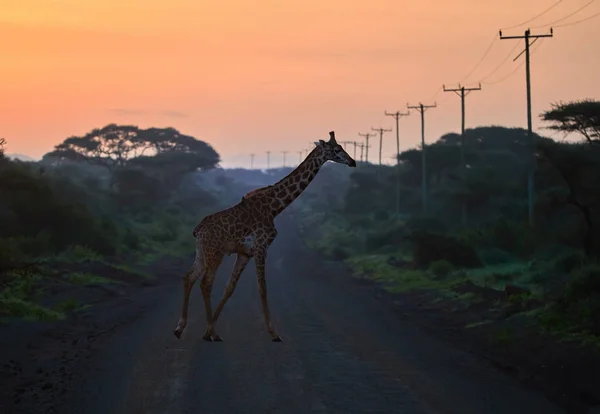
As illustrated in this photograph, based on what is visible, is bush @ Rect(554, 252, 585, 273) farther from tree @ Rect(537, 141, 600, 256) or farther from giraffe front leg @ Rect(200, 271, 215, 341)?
giraffe front leg @ Rect(200, 271, 215, 341)

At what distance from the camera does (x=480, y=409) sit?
35.0ft

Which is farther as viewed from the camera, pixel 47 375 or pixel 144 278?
pixel 144 278

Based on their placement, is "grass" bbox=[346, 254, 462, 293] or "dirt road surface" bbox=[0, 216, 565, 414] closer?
"dirt road surface" bbox=[0, 216, 565, 414]

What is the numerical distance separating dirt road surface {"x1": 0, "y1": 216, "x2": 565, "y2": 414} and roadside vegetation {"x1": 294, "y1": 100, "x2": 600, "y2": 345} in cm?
262

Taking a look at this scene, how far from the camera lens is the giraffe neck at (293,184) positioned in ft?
55.1

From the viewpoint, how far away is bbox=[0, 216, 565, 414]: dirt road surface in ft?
36.2

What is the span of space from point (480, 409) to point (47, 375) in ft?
20.4

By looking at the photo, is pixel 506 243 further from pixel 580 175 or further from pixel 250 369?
pixel 250 369

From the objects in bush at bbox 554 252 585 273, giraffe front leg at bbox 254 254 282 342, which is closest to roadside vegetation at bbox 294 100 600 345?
bush at bbox 554 252 585 273

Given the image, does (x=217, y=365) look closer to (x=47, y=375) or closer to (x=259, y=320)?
(x=47, y=375)

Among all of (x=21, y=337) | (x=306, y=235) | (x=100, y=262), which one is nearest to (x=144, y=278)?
(x=100, y=262)

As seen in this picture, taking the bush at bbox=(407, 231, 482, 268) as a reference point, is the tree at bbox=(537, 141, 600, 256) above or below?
above

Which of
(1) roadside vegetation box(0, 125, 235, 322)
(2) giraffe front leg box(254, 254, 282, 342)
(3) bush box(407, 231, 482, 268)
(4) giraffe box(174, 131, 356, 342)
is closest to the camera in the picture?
(2) giraffe front leg box(254, 254, 282, 342)

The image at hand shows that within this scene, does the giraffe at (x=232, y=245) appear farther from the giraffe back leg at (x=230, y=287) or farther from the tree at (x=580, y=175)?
the tree at (x=580, y=175)
